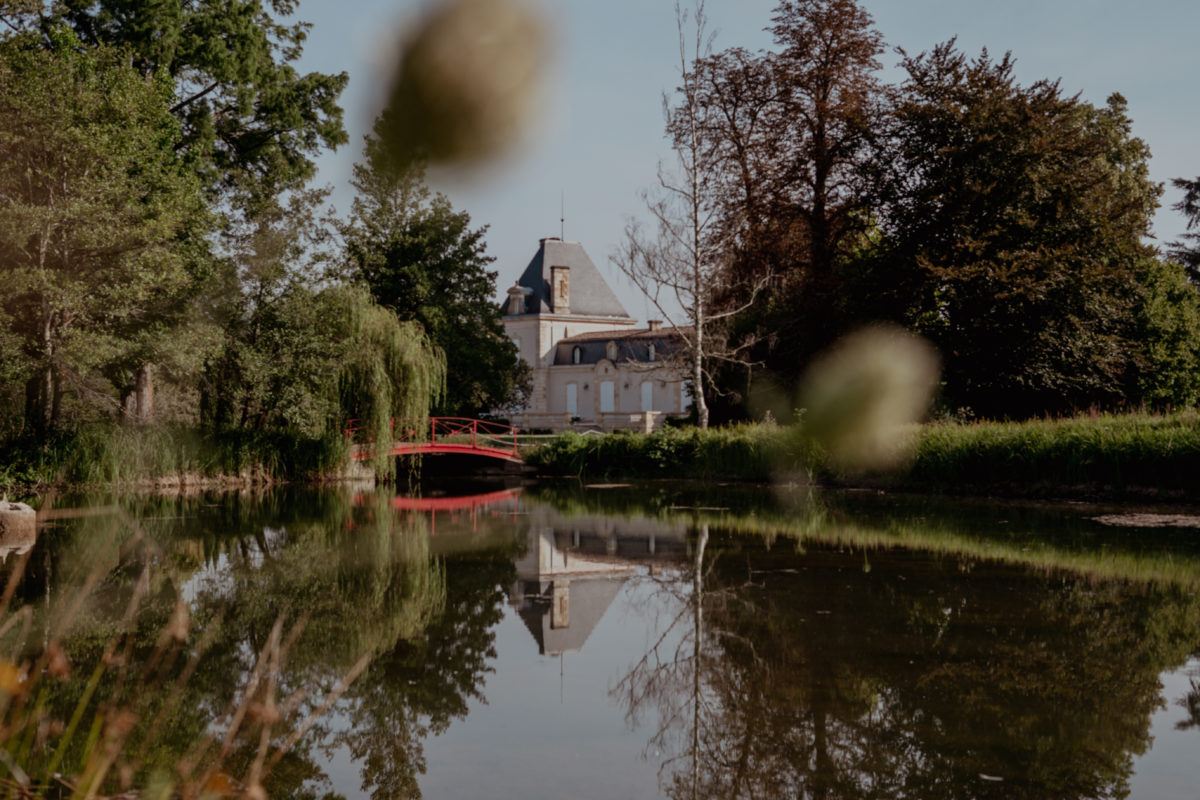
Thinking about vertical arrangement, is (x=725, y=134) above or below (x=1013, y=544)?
above

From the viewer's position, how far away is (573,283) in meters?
55.7

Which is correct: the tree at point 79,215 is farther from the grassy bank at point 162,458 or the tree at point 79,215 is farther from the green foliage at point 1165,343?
the green foliage at point 1165,343

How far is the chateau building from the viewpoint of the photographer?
49.6m

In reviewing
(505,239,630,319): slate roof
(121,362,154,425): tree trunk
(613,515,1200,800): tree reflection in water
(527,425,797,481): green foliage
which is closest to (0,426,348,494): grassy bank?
(121,362,154,425): tree trunk

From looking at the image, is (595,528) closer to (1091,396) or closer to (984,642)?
(984,642)

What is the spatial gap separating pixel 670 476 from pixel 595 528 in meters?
9.99

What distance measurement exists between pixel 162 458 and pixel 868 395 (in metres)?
12.7

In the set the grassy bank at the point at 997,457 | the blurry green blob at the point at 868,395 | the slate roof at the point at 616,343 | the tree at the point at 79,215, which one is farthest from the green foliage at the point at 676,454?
the slate roof at the point at 616,343

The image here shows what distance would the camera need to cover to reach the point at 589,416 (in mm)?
51500

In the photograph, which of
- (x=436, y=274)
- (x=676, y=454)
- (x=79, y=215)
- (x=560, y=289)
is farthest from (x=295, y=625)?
(x=560, y=289)

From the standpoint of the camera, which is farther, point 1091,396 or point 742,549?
point 1091,396

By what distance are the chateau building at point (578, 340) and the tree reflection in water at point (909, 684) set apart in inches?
1606

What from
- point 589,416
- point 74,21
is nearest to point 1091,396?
point 74,21

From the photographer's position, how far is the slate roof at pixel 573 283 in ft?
179
